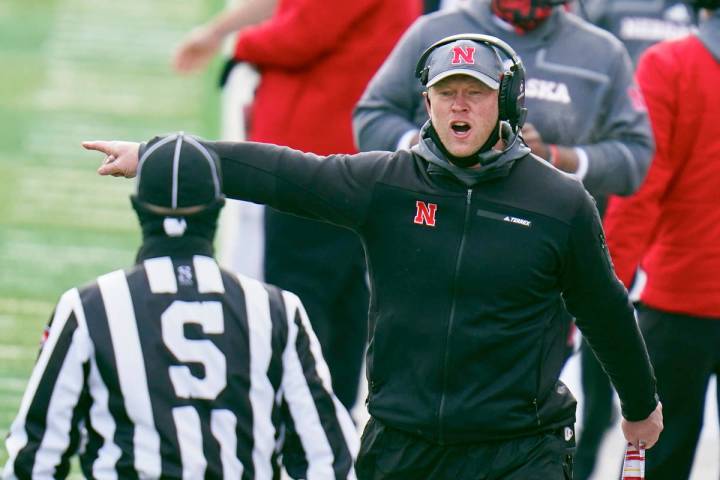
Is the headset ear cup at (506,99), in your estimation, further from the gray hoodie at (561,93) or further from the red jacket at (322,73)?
the red jacket at (322,73)

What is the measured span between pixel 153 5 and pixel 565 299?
43.9ft

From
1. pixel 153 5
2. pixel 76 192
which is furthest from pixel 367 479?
pixel 153 5

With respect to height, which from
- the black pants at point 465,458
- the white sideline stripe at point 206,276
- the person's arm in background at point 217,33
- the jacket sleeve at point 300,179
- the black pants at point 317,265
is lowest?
the black pants at point 317,265

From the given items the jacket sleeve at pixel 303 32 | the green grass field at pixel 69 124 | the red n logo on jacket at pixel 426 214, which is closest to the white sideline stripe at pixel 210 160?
the red n logo on jacket at pixel 426 214

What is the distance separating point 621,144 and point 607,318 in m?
1.33

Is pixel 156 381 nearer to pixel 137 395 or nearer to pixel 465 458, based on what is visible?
pixel 137 395

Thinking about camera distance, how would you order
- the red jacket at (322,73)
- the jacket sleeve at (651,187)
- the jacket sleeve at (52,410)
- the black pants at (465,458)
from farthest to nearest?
1. the red jacket at (322,73)
2. the jacket sleeve at (651,187)
3. the black pants at (465,458)
4. the jacket sleeve at (52,410)

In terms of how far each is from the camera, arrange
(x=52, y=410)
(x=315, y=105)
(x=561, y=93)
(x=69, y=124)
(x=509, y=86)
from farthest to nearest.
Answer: (x=69, y=124) < (x=315, y=105) < (x=561, y=93) < (x=509, y=86) < (x=52, y=410)

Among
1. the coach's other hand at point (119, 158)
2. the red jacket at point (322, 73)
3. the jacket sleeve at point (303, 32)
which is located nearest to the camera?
the coach's other hand at point (119, 158)

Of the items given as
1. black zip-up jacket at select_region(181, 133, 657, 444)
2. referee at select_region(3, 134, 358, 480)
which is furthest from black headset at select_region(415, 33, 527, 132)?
referee at select_region(3, 134, 358, 480)

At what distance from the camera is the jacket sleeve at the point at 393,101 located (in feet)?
19.6

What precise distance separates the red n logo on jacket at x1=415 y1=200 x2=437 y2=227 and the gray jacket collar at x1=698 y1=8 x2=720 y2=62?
1.66 metres

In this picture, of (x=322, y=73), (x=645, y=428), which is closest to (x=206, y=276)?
(x=645, y=428)

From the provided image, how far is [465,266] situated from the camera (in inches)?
184
